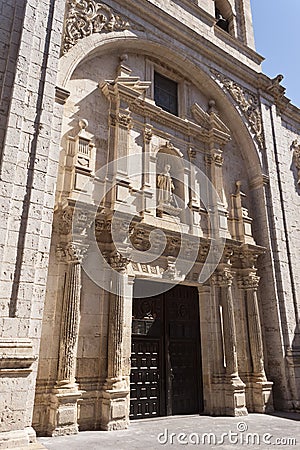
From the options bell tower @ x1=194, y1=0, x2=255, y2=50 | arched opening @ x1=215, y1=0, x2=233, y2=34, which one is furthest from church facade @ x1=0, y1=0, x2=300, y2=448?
arched opening @ x1=215, y1=0, x2=233, y2=34

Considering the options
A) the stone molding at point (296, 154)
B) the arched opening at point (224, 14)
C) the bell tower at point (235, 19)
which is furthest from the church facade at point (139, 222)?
the arched opening at point (224, 14)

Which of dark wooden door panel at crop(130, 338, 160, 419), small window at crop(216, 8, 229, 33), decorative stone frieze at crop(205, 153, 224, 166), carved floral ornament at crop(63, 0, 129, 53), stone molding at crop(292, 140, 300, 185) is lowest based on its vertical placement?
dark wooden door panel at crop(130, 338, 160, 419)

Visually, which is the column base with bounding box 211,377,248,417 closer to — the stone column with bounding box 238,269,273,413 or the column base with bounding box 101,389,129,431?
the stone column with bounding box 238,269,273,413

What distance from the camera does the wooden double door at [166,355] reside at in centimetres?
770

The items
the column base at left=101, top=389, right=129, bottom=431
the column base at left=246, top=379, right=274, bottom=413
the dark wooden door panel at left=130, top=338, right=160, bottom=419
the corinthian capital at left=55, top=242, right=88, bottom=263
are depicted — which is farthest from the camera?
the column base at left=246, top=379, right=274, bottom=413

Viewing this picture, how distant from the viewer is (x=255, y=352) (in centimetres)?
909

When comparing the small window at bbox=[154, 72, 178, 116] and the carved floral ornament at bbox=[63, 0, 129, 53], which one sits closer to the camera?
the carved floral ornament at bbox=[63, 0, 129, 53]

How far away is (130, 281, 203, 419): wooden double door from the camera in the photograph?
7.70 meters

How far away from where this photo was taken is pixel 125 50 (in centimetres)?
967

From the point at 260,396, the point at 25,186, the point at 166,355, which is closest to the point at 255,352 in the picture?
the point at 260,396

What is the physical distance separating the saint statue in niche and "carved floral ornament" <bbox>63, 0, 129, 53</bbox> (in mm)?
3568

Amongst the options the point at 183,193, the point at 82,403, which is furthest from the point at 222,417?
the point at 183,193

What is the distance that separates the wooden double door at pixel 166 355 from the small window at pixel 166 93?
5.14m

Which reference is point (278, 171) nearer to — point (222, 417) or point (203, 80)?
point (203, 80)
